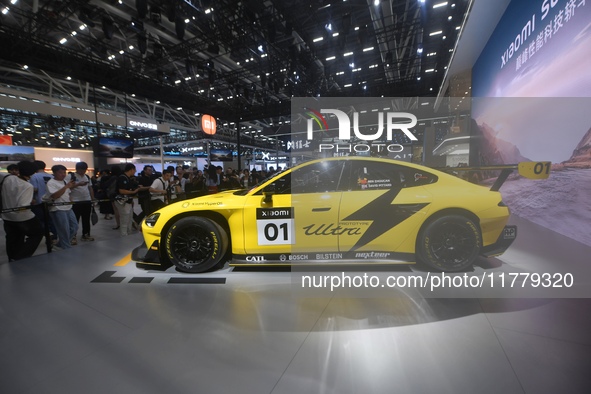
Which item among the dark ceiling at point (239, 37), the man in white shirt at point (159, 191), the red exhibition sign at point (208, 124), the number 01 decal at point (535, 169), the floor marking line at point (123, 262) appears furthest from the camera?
the red exhibition sign at point (208, 124)

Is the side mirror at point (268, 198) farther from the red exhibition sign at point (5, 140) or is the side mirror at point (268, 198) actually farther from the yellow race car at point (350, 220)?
the red exhibition sign at point (5, 140)

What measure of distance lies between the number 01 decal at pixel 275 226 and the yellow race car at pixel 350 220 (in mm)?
10

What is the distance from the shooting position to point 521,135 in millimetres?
4398

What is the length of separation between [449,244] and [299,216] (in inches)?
60.2

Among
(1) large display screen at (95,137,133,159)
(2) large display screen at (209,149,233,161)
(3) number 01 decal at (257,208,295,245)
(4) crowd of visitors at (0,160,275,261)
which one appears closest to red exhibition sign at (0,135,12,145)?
(1) large display screen at (95,137,133,159)

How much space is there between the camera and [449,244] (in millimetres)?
2561

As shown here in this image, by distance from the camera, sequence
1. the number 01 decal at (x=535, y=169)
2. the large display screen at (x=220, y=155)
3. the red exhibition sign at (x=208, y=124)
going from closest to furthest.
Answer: the number 01 decal at (x=535, y=169) < the red exhibition sign at (x=208, y=124) < the large display screen at (x=220, y=155)

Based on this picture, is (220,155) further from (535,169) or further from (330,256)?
(535,169)

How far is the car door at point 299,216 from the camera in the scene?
8.27ft

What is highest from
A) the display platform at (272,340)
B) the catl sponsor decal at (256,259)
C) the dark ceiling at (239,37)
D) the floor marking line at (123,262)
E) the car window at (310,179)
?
the dark ceiling at (239,37)

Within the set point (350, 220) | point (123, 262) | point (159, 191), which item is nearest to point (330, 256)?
point (350, 220)

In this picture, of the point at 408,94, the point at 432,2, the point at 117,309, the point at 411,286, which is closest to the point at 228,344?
the point at 117,309

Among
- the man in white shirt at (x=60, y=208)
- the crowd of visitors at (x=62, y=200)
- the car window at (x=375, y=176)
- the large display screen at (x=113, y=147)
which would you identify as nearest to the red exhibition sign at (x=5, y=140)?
the large display screen at (x=113, y=147)

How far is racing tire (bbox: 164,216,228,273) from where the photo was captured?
8.71ft
